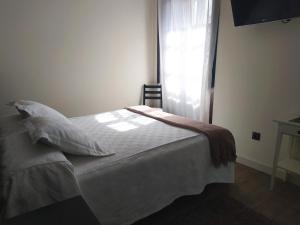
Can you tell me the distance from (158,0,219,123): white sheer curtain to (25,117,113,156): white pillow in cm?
184

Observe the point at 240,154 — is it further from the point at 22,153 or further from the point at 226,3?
the point at 22,153

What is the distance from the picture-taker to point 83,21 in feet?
10.0

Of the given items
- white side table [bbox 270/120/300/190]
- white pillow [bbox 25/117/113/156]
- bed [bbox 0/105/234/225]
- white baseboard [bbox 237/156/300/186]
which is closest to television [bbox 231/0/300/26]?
white side table [bbox 270/120/300/190]

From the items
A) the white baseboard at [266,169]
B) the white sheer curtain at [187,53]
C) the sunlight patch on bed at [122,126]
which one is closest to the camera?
the sunlight patch on bed at [122,126]

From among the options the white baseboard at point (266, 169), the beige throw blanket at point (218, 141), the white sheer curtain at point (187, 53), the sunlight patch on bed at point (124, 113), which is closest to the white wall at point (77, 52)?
the white sheer curtain at point (187, 53)

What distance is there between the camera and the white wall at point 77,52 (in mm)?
2689

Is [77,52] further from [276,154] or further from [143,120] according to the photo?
[276,154]

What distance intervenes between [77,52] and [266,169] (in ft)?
9.34

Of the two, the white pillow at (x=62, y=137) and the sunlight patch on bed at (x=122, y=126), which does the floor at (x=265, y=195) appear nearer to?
the sunlight patch on bed at (x=122, y=126)

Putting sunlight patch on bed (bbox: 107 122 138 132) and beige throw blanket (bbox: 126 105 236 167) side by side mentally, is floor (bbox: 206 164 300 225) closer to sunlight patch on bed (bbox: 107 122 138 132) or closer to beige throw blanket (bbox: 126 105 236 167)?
beige throw blanket (bbox: 126 105 236 167)

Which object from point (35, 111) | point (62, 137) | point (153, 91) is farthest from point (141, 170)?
point (153, 91)

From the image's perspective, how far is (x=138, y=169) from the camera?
1.61m

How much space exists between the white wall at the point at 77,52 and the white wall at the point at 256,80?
1.42 meters

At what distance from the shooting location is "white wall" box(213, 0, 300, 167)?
87.5 inches
